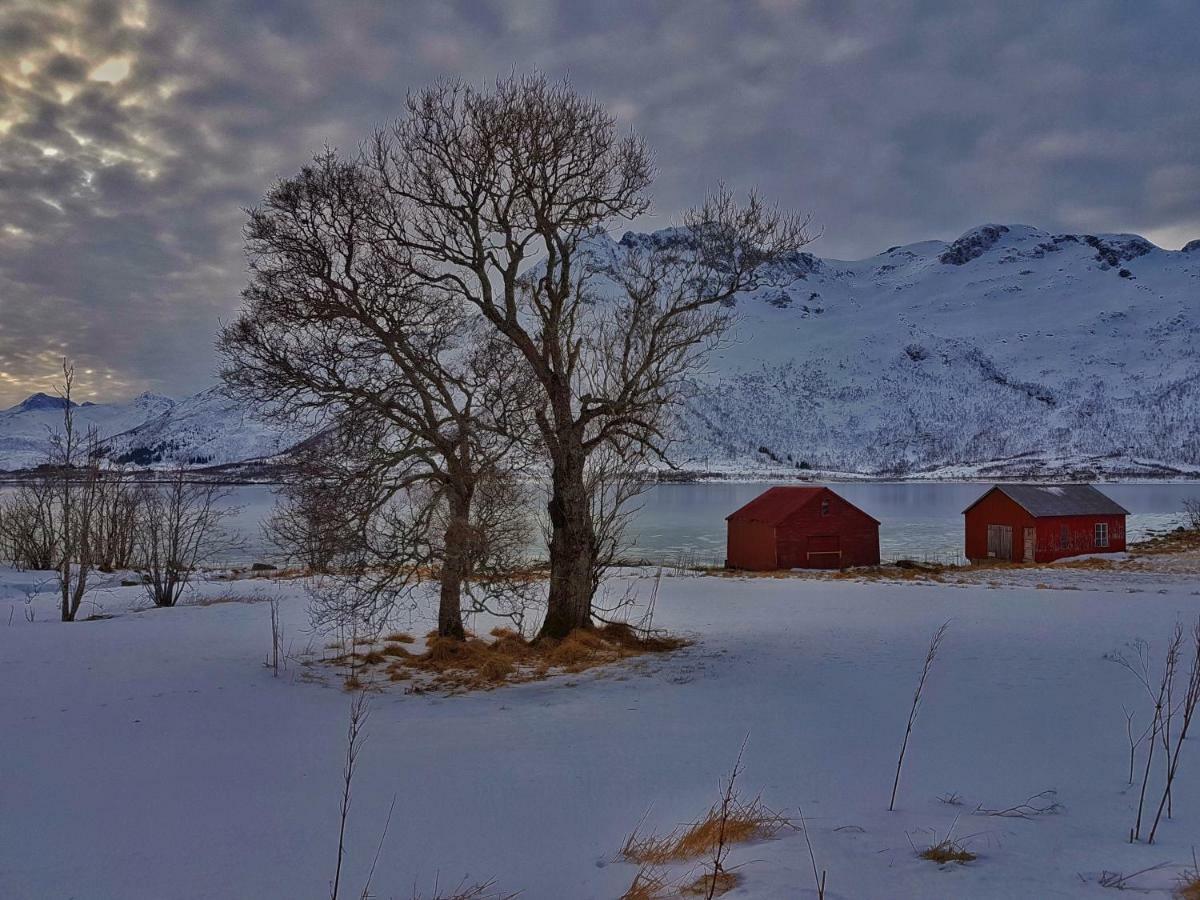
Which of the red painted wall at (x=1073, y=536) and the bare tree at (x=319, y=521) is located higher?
the bare tree at (x=319, y=521)

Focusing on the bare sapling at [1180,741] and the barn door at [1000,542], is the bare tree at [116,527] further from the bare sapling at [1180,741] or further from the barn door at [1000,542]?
the barn door at [1000,542]

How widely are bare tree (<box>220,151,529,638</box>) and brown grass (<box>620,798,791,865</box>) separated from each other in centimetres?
683

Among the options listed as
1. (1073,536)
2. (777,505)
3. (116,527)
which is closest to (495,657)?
(777,505)

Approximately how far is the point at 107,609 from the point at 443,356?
14370 millimetres

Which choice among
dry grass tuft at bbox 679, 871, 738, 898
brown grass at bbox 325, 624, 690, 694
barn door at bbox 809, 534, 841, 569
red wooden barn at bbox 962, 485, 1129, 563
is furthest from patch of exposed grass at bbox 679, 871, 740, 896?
red wooden barn at bbox 962, 485, 1129, 563

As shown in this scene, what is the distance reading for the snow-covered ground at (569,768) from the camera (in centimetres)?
465

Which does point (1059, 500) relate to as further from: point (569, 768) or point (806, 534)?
point (569, 768)

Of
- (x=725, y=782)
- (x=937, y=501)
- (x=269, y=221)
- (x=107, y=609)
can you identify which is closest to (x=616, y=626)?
(x=725, y=782)

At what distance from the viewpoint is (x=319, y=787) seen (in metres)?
6.42

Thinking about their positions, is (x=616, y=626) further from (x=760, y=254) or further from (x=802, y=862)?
(x=802, y=862)

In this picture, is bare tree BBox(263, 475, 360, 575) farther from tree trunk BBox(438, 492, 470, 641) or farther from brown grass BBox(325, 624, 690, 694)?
brown grass BBox(325, 624, 690, 694)

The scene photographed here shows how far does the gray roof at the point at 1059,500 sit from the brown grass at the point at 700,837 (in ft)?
122

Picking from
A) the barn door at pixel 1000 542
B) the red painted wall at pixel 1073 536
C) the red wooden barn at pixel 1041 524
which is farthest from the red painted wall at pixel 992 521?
the red painted wall at pixel 1073 536

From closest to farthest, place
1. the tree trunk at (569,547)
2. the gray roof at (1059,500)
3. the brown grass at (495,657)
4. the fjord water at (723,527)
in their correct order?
the brown grass at (495,657), the tree trunk at (569,547), the gray roof at (1059,500), the fjord water at (723,527)
